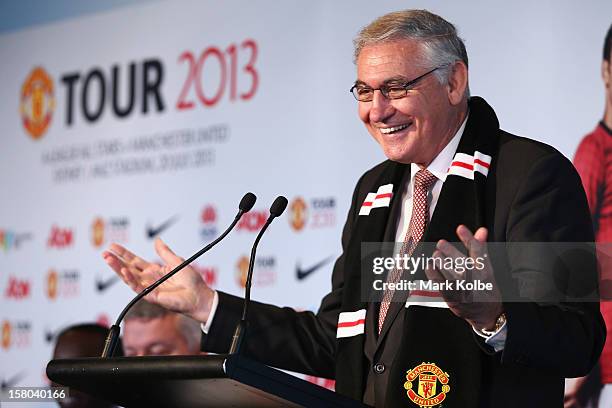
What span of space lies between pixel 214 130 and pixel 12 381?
1802 millimetres

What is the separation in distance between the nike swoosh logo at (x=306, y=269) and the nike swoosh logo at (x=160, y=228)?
816mm

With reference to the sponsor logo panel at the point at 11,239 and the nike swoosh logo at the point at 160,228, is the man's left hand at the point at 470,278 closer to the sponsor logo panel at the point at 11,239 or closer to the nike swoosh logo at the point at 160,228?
the nike swoosh logo at the point at 160,228

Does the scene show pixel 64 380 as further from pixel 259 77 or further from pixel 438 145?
pixel 259 77

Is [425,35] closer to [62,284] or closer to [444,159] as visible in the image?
[444,159]

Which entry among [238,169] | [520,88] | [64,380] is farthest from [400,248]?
[238,169]

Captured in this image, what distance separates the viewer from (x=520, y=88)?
13.0ft

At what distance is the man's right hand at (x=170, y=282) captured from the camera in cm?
260

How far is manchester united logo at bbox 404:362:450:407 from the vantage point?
2.33m

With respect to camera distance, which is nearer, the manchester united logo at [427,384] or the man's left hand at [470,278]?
the man's left hand at [470,278]

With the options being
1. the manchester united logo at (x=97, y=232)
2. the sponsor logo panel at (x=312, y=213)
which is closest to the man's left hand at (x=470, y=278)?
the sponsor logo panel at (x=312, y=213)

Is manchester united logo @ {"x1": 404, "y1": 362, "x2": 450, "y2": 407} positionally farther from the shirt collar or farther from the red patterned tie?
the shirt collar

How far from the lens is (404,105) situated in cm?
260

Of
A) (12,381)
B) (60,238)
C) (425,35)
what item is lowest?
(12,381)

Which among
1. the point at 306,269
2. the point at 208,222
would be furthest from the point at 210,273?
the point at 306,269
